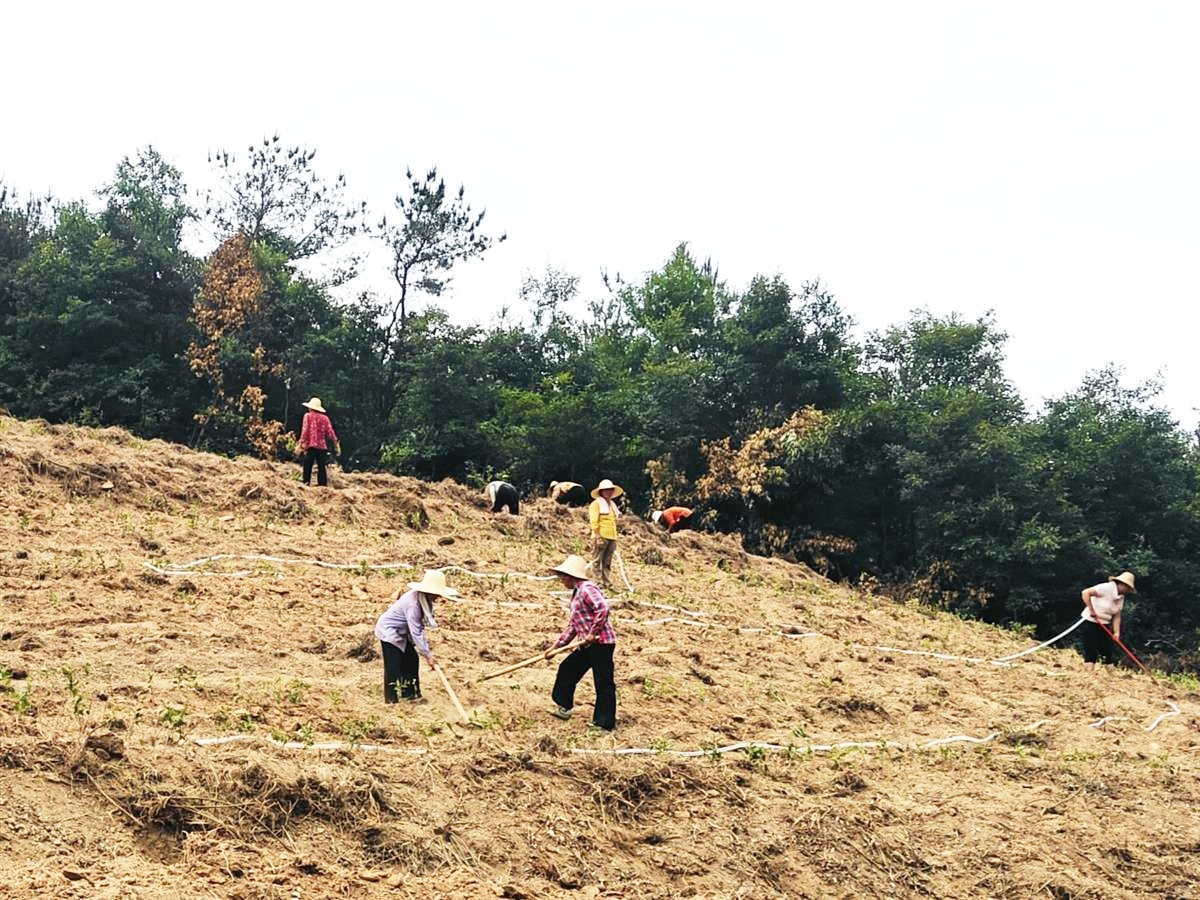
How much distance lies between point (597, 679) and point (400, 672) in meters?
1.60

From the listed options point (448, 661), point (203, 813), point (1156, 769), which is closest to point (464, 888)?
point (203, 813)

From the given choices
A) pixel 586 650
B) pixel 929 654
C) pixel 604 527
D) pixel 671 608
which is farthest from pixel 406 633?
pixel 929 654

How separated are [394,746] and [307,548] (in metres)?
7.09

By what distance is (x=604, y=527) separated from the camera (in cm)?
1584

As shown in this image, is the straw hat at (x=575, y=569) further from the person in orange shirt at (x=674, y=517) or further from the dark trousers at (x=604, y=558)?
the person in orange shirt at (x=674, y=517)

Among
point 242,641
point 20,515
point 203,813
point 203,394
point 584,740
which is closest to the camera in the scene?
point 203,813

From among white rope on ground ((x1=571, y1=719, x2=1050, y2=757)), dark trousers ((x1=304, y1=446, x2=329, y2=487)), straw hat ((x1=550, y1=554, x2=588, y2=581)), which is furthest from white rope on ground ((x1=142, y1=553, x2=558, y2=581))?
white rope on ground ((x1=571, y1=719, x2=1050, y2=757))

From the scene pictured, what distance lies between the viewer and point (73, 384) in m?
30.8

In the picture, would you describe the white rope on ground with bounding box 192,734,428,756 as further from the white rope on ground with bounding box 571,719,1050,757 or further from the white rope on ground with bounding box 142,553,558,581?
the white rope on ground with bounding box 142,553,558,581

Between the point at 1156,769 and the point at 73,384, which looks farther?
the point at 73,384

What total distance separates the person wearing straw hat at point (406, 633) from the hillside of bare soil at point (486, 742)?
0.26m

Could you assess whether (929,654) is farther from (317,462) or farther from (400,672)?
(317,462)

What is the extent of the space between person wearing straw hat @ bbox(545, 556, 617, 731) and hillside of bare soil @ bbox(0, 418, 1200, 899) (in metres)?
0.22

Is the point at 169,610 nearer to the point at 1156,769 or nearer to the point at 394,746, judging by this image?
A: the point at 394,746
